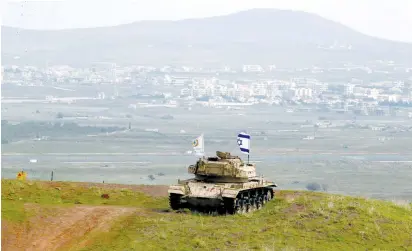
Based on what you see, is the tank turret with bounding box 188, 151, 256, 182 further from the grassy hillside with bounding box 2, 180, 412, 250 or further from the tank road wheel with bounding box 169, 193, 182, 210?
the tank road wheel with bounding box 169, 193, 182, 210

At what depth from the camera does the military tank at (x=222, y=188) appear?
109 ft

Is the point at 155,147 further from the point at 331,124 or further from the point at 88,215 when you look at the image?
the point at 88,215

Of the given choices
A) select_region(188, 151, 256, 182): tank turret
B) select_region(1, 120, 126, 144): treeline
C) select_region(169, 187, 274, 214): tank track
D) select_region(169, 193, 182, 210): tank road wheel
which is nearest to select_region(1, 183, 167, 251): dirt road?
select_region(169, 193, 182, 210): tank road wheel

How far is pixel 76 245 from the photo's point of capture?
2819 cm

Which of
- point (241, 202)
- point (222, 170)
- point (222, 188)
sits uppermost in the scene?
point (222, 170)

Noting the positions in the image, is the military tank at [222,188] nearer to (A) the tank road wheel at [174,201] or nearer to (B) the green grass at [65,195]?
(A) the tank road wheel at [174,201]

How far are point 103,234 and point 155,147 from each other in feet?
380

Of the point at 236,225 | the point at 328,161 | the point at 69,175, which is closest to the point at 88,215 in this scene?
the point at 236,225

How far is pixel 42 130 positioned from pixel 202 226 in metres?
127

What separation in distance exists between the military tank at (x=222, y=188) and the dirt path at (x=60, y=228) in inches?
85.4

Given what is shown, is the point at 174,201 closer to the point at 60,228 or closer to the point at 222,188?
the point at 222,188

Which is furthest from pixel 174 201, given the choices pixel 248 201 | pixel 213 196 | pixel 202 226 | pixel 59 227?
pixel 59 227

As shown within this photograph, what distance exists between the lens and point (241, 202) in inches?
1331

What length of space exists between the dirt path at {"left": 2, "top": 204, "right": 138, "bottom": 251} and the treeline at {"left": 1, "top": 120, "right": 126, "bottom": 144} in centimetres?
11437
